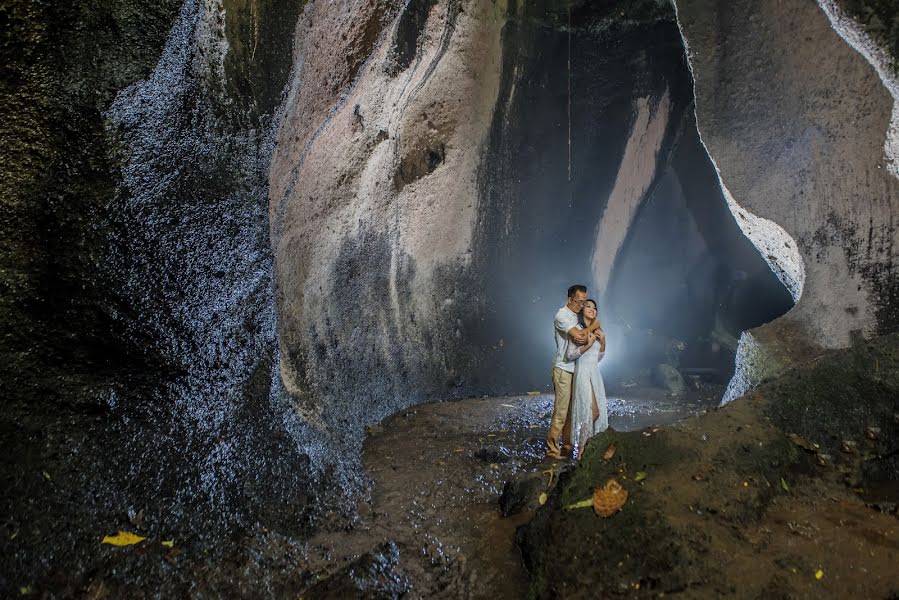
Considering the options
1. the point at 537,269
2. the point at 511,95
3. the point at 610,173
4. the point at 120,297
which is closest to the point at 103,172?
the point at 120,297

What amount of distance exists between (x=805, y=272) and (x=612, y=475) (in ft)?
11.7

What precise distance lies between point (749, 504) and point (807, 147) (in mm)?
→ 3824

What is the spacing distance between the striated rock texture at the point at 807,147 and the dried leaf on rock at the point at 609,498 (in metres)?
3.15

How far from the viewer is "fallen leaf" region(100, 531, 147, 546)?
230 cm

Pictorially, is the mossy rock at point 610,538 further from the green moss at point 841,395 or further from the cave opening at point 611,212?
the cave opening at point 611,212

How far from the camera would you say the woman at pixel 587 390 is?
446 centimetres

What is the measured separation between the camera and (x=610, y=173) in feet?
29.9

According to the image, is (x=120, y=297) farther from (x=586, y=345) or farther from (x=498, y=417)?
(x=498, y=417)

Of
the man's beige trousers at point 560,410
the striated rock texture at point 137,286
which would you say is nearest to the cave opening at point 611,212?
the man's beige trousers at point 560,410

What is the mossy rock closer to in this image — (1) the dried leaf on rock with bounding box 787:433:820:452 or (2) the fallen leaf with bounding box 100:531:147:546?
(1) the dried leaf on rock with bounding box 787:433:820:452

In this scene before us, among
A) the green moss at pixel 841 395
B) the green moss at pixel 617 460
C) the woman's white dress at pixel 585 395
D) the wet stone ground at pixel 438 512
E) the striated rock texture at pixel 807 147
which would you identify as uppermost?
the striated rock texture at pixel 807 147

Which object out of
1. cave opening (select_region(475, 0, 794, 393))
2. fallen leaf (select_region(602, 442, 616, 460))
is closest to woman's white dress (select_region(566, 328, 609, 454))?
fallen leaf (select_region(602, 442, 616, 460))

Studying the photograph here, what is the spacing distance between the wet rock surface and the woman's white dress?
4.29 ft

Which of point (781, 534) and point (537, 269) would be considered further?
point (537, 269)
